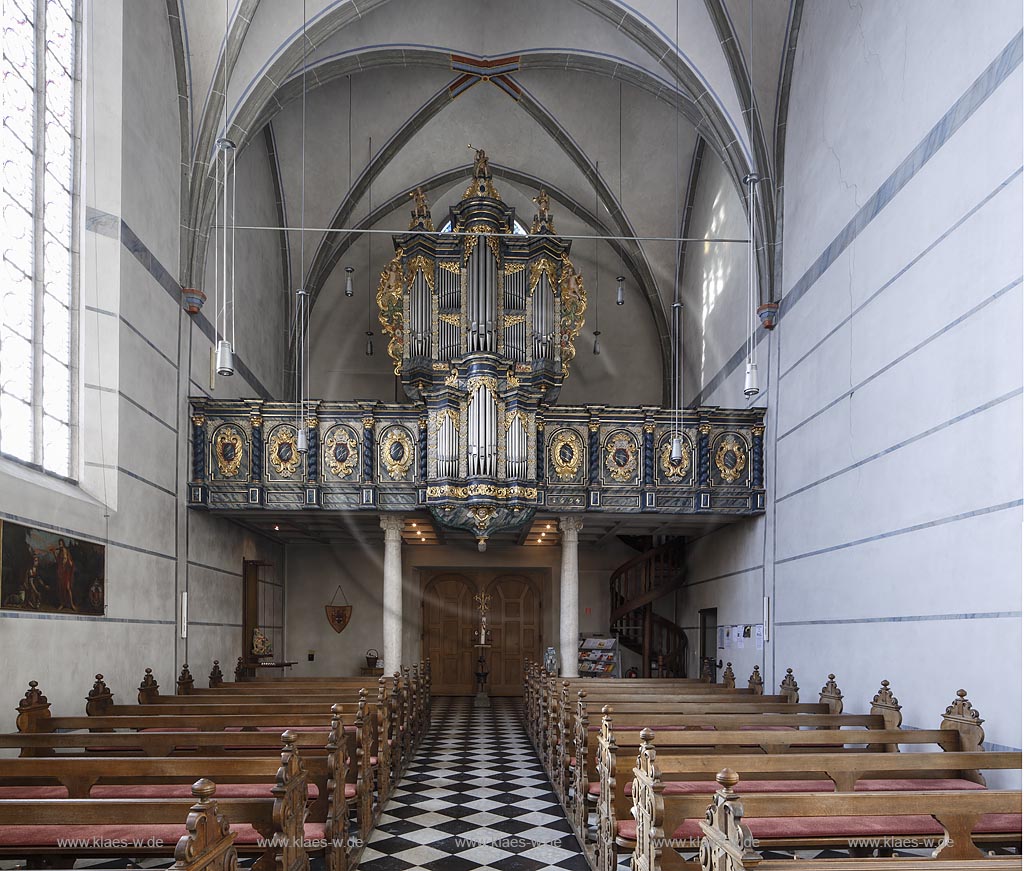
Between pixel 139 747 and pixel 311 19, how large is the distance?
33.9ft

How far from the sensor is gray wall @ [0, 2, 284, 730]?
27.0ft

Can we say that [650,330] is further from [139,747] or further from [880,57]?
[139,747]

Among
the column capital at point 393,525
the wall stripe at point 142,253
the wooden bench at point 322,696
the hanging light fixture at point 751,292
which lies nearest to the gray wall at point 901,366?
the hanging light fixture at point 751,292

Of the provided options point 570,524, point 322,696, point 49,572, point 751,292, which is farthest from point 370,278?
point 49,572

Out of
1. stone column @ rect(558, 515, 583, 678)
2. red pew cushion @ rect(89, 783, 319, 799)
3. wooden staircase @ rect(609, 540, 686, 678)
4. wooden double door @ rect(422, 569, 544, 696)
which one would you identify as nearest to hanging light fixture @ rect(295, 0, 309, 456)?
stone column @ rect(558, 515, 583, 678)

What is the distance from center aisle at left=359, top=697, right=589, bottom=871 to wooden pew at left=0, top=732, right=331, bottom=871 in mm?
1364

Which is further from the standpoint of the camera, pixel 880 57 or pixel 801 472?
pixel 801 472

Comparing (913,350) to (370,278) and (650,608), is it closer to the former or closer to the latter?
(650,608)

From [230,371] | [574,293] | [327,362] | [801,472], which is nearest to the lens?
[230,371]

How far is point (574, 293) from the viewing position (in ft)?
50.8

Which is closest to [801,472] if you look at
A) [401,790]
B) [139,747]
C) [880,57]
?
[880,57]

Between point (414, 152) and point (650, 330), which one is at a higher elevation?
point (414, 152)

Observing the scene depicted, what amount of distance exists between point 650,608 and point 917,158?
11850 millimetres

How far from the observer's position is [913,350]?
8.31m
